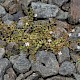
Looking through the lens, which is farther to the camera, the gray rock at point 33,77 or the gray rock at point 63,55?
the gray rock at point 63,55

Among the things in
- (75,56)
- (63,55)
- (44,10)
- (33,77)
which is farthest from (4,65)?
(44,10)

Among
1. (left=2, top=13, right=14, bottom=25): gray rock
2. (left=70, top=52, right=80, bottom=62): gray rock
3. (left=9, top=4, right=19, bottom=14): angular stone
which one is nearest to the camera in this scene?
(left=70, top=52, right=80, bottom=62): gray rock

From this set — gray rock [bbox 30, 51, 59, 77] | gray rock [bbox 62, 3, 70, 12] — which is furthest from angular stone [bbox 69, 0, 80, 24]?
gray rock [bbox 30, 51, 59, 77]

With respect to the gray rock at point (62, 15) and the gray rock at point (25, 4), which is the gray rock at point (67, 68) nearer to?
the gray rock at point (62, 15)

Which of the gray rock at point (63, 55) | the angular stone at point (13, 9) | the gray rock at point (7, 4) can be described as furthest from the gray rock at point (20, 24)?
Answer: the gray rock at point (63, 55)

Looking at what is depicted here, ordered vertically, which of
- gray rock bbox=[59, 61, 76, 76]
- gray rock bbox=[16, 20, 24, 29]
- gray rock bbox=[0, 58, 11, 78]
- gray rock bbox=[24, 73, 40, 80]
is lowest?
gray rock bbox=[24, 73, 40, 80]

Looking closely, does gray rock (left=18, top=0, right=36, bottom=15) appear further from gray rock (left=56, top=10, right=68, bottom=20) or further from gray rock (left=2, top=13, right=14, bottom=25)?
gray rock (left=56, top=10, right=68, bottom=20)

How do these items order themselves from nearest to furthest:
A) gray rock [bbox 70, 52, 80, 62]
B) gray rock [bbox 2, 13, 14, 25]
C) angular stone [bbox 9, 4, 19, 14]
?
gray rock [bbox 70, 52, 80, 62], gray rock [bbox 2, 13, 14, 25], angular stone [bbox 9, 4, 19, 14]

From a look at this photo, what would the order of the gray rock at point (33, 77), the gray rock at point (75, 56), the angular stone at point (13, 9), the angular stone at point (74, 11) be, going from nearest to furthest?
the gray rock at point (33, 77), the gray rock at point (75, 56), the angular stone at point (74, 11), the angular stone at point (13, 9)
